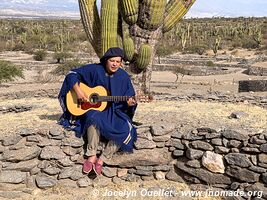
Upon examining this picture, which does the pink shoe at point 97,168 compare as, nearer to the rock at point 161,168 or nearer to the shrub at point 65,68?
the rock at point 161,168

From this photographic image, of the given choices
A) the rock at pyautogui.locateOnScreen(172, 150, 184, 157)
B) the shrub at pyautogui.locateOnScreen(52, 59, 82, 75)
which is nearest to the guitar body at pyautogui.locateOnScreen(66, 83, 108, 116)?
the rock at pyautogui.locateOnScreen(172, 150, 184, 157)

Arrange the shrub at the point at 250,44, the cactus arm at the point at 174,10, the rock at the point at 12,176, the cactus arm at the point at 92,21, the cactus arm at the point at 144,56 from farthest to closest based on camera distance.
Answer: the shrub at the point at 250,44
the cactus arm at the point at 174,10
the cactus arm at the point at 92,21
the cactus arm at the point at 144,56
the rock at the point at 12,176

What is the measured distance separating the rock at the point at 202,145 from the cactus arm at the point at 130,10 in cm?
515

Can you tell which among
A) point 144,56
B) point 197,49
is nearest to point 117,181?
point 144,56

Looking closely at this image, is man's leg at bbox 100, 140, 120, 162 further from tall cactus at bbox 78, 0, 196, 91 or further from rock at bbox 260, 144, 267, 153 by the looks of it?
tall cactus at bbox 78, 0, 196, 91

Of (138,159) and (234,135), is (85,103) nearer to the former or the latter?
(138,159)

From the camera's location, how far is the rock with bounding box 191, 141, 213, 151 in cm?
625

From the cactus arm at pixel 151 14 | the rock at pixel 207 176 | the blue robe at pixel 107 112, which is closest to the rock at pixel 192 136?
the rock at pixel 207 176

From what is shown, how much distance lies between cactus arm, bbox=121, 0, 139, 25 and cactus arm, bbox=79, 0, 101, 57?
74cm

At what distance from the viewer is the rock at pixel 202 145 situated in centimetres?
625

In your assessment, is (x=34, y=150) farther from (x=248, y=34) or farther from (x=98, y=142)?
(x=248, y=34)

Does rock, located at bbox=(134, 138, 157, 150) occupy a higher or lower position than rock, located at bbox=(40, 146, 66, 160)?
higher

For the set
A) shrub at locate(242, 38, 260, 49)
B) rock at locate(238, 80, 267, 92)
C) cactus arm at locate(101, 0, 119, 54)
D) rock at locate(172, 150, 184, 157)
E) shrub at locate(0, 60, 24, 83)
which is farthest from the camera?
shrub at locate(242, 38, 260, 49)

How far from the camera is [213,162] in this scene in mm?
6113
